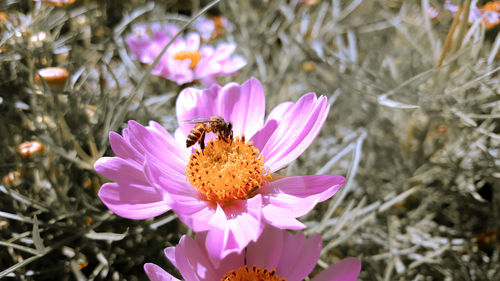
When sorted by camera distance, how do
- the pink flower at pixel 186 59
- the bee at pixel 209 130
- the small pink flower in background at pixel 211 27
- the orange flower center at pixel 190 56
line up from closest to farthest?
the bee at pixel 209 130, the pink flower at pixel 186 59, the orange flower center at pixel 190 56, the small pink flower in background at pixel 211 27

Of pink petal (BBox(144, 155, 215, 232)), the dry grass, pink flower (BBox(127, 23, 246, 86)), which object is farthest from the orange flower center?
pink petal (BBox(144, 155, 215, 232))

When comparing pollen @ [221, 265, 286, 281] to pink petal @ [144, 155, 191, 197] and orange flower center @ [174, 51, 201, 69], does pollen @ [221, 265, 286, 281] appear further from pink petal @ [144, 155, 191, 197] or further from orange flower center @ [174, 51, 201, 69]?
orange flower center @ [174, 51, 201, 69]

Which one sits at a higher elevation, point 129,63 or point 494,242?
point 129,63

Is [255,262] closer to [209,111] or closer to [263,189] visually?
[263,189]

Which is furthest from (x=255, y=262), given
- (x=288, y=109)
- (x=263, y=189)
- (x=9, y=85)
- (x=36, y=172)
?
(x=9, y=85)

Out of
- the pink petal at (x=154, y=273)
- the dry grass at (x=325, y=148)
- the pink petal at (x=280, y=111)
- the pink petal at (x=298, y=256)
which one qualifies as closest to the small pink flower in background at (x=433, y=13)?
the dry grass at (x=325, y=148)

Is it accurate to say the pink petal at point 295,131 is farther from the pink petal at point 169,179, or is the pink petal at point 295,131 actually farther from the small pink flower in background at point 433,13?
the small pink flower in background at point 433,13

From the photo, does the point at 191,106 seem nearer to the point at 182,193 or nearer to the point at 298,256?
the point at 182,193
